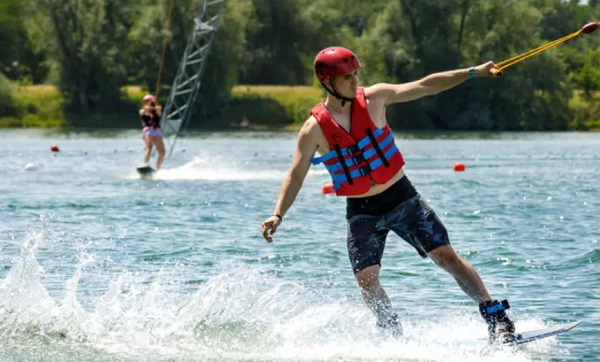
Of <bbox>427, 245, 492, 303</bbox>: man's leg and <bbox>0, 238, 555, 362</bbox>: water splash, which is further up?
<bbox>427, 245, 492, 303</bbox>: man's leg

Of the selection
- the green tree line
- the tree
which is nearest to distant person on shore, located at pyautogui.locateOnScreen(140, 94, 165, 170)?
the green tree line

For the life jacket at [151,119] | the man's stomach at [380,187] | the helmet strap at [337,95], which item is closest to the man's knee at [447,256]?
the man's stomach at [380,187]

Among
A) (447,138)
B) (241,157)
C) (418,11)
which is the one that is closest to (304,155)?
(241,157)

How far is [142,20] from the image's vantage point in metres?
69.1

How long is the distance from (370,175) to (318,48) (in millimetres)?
73277

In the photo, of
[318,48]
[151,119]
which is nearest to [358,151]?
[151,119]

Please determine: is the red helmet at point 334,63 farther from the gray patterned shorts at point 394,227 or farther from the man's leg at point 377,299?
the man's leg at point 377,299

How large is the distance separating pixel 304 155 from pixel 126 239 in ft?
21.8

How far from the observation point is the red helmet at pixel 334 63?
7.05 meters

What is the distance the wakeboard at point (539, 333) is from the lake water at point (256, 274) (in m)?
0.10

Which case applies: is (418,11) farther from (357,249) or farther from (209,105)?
(357,249)

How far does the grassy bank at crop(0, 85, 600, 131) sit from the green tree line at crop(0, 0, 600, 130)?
1.65ft

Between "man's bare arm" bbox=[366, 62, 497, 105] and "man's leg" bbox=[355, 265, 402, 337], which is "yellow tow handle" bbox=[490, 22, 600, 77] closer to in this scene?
"man's bare arm" bbox=[366, 62, 497, 105]

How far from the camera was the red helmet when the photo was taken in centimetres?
705
